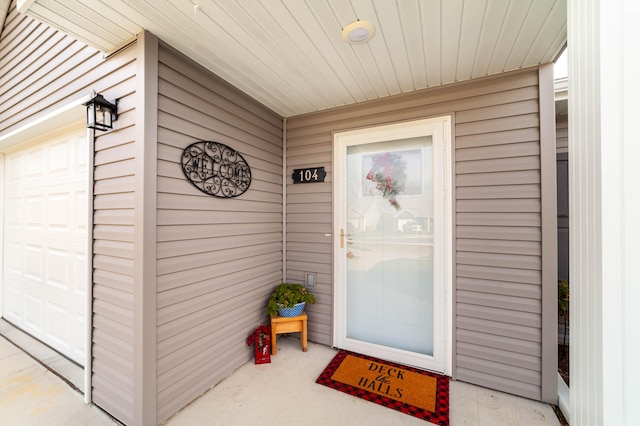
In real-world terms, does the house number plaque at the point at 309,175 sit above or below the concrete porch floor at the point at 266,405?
above

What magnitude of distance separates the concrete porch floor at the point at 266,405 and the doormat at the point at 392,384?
0.06 metres

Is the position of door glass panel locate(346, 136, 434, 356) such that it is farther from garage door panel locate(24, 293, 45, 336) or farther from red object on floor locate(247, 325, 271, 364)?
garage door panel locate(24, 293, 45, 336)

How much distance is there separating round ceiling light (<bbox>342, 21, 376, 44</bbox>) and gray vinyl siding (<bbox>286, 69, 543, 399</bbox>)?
88cm

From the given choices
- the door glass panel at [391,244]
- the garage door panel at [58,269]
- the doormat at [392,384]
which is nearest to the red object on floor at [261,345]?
the doormat at [392,384]

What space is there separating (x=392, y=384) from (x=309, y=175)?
2.04m

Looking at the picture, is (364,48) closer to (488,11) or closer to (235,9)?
(488,11)

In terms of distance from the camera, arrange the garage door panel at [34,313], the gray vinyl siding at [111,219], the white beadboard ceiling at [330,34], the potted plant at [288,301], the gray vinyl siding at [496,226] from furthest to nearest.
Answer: the garage door panel at [34,313], the potted plant at [288,301], the gray vinyl siding at [496,226], the gray vinyl siding at [111,219], the white beadboard ceiling at [330,34]

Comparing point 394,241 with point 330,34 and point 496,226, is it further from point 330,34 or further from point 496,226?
point 330,34

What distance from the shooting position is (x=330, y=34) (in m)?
1.61

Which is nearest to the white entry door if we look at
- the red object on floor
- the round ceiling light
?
the red object on floor

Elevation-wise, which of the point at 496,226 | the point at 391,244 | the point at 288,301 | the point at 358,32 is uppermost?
the point at 358,32

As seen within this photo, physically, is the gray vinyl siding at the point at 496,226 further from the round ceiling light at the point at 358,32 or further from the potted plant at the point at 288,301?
the potted plant at the point at 288,301

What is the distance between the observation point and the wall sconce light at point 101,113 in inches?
66.5

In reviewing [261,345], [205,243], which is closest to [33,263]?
[205,243]
